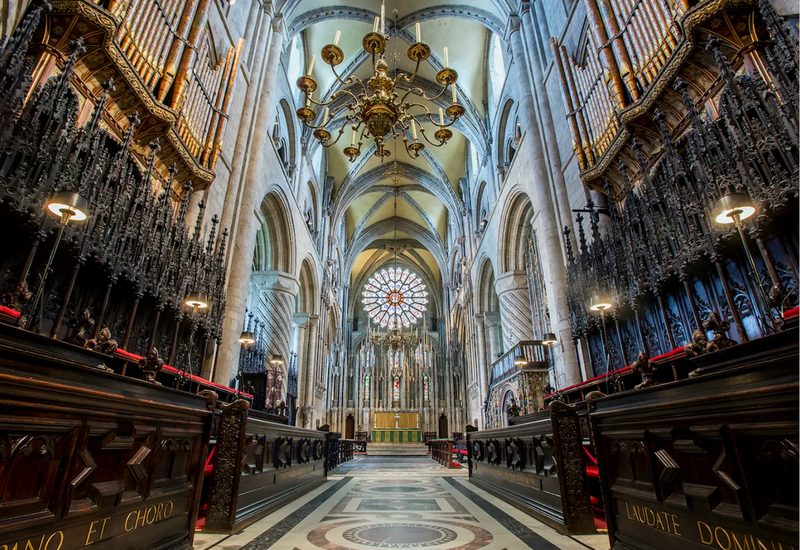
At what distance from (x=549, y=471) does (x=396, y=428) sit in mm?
21700

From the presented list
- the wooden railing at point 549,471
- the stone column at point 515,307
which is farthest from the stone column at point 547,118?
the wooden railing at point 549,471

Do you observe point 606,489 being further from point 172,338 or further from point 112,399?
point 172,338

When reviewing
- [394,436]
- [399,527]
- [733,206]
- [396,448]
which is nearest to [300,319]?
[396,448]

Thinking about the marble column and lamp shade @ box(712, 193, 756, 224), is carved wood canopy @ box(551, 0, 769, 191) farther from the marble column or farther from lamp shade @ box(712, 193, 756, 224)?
the marble column

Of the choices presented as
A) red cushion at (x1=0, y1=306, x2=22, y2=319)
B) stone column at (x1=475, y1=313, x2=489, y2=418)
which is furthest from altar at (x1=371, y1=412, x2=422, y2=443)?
red cushion at (x1=0, y1=306, x2=22, y2=319)

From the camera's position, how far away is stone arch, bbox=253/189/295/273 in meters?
11.8

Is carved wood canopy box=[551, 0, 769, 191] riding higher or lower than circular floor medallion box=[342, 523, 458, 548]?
higher

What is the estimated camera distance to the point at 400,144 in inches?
763

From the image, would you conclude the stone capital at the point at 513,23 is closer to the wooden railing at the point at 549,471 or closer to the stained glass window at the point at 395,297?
the wooden railing at the point at 549,471

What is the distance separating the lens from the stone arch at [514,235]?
1178 centimetres

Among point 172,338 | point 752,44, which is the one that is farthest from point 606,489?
point 172,338

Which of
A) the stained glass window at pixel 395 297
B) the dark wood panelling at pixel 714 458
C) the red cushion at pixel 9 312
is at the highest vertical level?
the stained glass window at pixel 395 297

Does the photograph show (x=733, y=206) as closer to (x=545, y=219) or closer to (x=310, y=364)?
(x=545, y=219)

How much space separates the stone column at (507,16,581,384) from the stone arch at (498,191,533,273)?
127 centimetres
